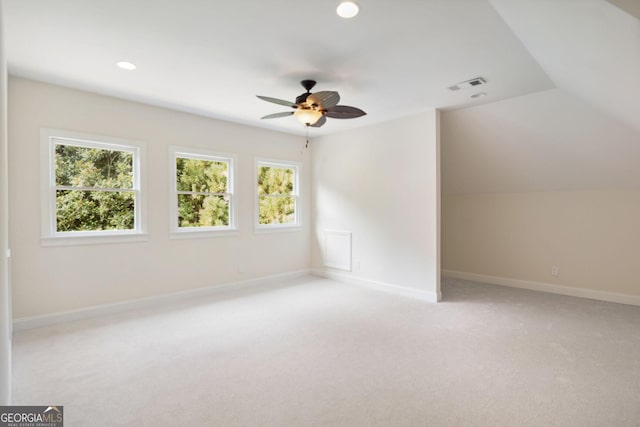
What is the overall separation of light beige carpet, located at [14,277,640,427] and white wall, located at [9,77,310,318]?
433mm

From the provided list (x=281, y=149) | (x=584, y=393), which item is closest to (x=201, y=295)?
(x=281, y=149)

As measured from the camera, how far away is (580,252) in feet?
15.0

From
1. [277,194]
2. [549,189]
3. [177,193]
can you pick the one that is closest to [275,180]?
[277,194]

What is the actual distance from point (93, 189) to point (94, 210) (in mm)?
263

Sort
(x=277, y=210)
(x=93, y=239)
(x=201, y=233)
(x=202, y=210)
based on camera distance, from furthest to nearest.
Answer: (x=277, y=210) → (x=202, y=210) → (x=201, y=233) → (x=93, y=239)

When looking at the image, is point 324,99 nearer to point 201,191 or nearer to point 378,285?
point 201,191

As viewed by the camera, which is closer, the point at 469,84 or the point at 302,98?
the point at 302,98

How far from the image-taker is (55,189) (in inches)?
139

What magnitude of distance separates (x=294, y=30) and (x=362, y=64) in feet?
2.71

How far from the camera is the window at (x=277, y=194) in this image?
5.46 metres

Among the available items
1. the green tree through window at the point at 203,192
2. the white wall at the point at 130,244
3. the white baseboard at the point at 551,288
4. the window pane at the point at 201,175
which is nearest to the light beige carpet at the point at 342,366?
the white baseboard at the point at 551,288

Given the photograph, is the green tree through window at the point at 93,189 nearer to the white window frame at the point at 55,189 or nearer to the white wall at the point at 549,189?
the white window frame at the point at 55,189

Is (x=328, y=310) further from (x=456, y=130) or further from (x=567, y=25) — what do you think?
(x=567, y=25)

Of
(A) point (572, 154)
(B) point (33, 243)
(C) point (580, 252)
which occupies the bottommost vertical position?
(C) point (580, 252)
